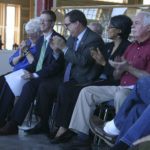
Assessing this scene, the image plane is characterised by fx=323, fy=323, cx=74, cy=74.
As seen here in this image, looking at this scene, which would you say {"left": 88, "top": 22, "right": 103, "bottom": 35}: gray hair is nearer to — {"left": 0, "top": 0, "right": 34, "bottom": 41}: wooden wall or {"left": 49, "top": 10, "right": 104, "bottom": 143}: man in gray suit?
{"left": 49, "top": 10, "right": 104, "bottom": 143}: man in gray suit

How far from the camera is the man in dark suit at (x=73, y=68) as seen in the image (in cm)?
312

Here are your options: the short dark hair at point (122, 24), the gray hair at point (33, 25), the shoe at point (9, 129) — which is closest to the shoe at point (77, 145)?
the shoe at point (9, 129)

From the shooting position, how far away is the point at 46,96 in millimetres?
3422

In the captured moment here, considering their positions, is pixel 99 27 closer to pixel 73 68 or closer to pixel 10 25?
pixel 73 68

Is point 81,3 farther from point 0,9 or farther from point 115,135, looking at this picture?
point 115,135

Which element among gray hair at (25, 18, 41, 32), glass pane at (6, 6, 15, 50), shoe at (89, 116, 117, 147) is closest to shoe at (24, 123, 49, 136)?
shoe at (89, 116, 117, 147)

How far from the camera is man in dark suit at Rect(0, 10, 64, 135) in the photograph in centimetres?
346

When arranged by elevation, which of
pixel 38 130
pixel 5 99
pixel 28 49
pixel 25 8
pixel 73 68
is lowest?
pixel 38 130

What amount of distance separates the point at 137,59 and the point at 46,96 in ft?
3.58

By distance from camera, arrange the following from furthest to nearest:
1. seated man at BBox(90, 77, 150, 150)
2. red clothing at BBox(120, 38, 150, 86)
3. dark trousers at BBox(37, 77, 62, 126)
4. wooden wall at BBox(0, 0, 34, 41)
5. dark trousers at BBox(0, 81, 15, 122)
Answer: wooden wall at BBox(0, 0, 34, 41)
dark trousers at BBox(0, 81, 15, 122)
dark trousers at BBox(37, 77, 62, 126)
red clothing at BBox(120, 38, 150, 86)
seated man at BBox(90, 77, 150, 150)

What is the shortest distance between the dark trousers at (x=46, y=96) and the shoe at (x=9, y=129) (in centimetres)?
30

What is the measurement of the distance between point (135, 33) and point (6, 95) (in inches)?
67.1

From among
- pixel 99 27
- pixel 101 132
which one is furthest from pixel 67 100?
pixel 99 27

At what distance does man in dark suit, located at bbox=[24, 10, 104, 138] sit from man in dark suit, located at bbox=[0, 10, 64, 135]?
139 mm
